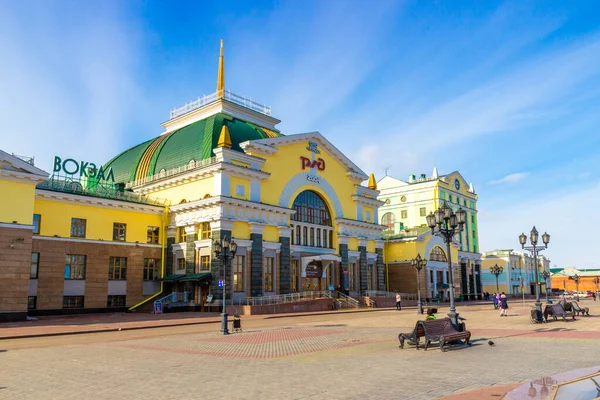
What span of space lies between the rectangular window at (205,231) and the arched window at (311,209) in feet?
32.1

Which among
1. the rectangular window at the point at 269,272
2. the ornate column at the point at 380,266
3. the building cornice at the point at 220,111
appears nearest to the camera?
the rectangular window at the point at 269,272

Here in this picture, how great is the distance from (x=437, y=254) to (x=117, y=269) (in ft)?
138

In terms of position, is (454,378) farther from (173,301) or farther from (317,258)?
(317,258)

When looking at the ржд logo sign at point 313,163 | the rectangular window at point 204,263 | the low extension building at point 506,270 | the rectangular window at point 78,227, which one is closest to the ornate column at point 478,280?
the low extension building at point 506,270

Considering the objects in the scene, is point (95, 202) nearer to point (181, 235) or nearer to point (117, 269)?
point (117, 269)

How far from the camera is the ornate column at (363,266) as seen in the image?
53562 mm

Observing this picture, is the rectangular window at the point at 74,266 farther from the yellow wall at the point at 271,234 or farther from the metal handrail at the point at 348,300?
the metal handrail at the point at 348,300

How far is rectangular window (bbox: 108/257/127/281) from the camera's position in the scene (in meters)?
40.7

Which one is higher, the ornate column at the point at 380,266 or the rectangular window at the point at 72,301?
the ornate column at the point at 380,266

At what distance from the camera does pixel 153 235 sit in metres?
44.7

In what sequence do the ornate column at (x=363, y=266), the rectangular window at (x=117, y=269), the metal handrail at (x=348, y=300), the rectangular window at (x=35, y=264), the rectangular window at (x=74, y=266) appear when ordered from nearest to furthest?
the rectangular window at (x=35, y=264), the rectangular window at (x=74, y=266), the rectangular window at (x=117, y=269), the metal handrail at (x=348, y=300), the ornate column at (x=363, y=266)

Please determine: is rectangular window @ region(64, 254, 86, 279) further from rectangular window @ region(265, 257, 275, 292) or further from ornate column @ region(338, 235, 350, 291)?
ornate column @ region(338, 235, 350, 291)

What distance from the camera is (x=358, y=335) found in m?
20.7

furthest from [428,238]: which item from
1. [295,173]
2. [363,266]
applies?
[295,173]
